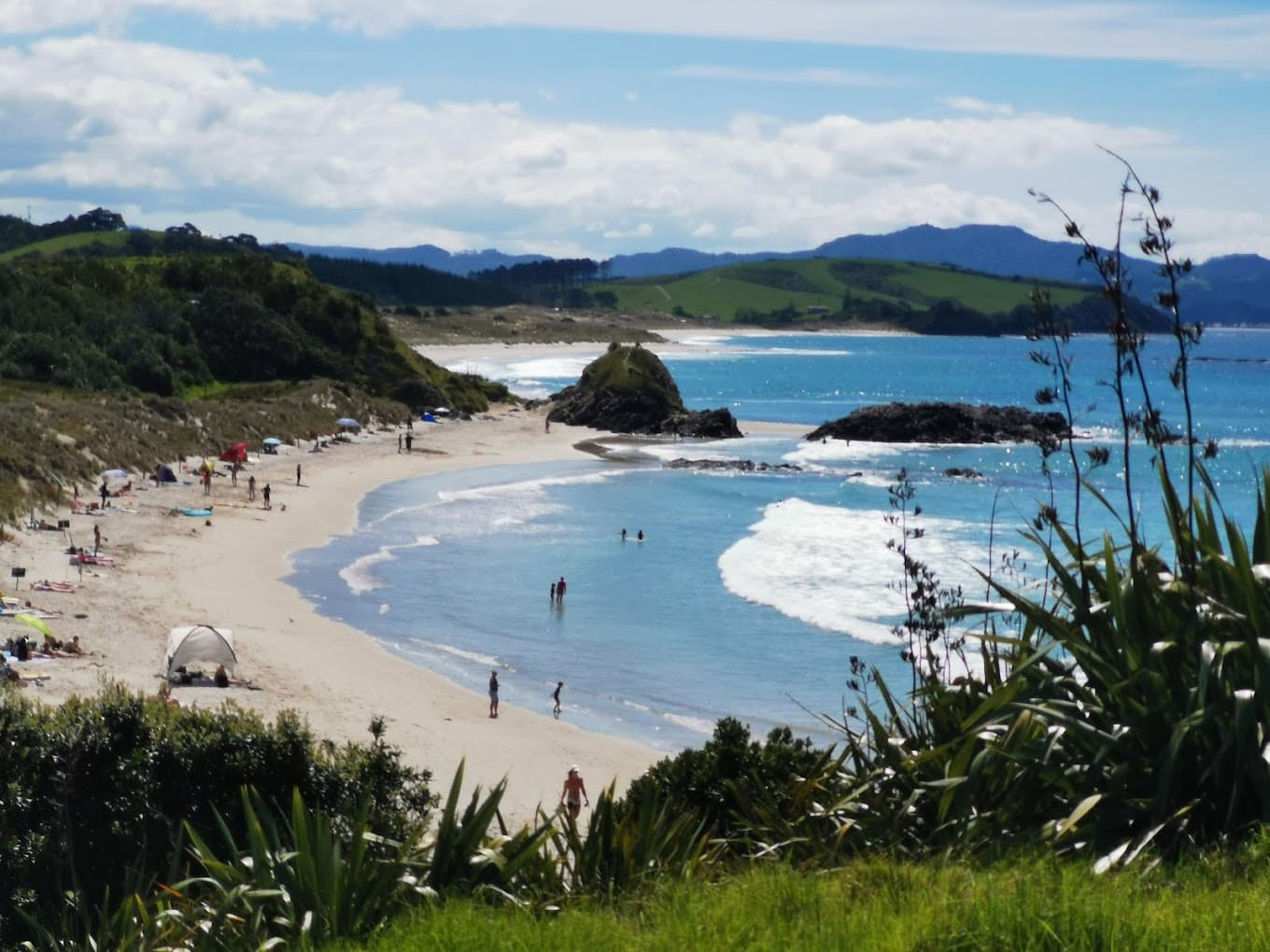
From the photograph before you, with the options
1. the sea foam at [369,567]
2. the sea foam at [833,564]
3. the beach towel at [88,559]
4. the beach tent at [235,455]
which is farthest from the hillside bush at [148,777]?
the beach tent at [235,455]

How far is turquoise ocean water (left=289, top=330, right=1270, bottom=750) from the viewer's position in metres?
25.3

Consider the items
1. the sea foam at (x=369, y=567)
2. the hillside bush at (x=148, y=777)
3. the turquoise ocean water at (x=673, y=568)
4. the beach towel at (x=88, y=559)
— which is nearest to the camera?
the hillside bush at (x=148, y=777)

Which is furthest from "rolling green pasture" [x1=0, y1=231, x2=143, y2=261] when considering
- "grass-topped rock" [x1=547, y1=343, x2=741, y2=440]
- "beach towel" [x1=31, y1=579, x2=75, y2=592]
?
"beach towel" [x1=31, y1=579, x2=75, y2=592]

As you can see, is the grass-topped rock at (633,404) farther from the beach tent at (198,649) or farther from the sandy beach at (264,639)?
the beach tent at (198,649)

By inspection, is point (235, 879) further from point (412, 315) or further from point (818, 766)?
point (412, 315)

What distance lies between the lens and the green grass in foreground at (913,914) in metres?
4.98

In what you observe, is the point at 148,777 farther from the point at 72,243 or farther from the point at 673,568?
the point at 72,243

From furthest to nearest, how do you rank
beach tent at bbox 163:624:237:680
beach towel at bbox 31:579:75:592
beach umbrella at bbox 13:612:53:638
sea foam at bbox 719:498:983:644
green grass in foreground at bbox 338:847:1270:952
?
1. sea foam at bbox 719:498:983:644
2. beach towel at bbox 31:579:75:592
3. beach tent at bbox 163:624:237:680
4. beach umbrella at bbox 13:612:53:638
5. green grass in foreground at bbox 338:847:1270:952

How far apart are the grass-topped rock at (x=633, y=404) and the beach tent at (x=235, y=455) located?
30.4 metres

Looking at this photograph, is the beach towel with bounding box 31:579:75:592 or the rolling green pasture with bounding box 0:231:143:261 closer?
the beach towel with bounding box 31:579:75:592

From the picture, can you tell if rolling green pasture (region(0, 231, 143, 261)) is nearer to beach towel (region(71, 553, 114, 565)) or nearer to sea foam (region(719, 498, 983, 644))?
sea foam (region(719, 498, 983, 644))

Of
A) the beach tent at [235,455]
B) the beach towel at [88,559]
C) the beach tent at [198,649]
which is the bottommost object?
the beach tent at [198,649]

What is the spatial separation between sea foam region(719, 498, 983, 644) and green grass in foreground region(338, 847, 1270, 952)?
22642 millimetres

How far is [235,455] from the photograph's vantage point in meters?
49.2
